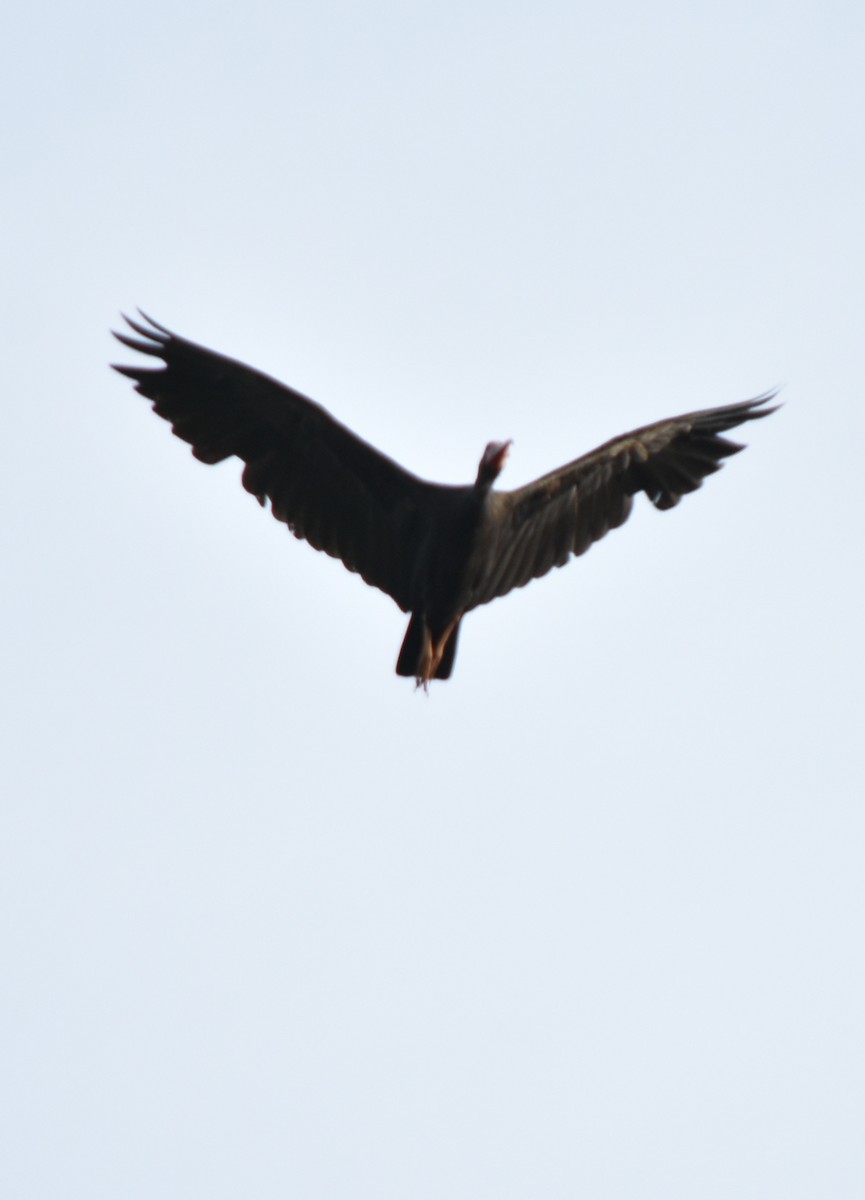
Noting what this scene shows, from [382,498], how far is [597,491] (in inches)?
55.6

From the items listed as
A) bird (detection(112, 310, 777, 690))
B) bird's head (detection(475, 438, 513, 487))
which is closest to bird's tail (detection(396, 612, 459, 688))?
bird (detection(112, 310, 777, 690))

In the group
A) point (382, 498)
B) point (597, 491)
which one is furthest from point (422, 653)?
point (597, 491)

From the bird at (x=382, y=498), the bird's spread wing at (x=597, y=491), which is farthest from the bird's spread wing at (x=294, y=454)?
the bird's spread wing at (x=597, y=491)

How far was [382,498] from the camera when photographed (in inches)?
502

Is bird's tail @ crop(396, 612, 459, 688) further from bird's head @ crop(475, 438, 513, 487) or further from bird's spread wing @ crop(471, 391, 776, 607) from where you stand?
bird's head @ crop(475, 438, 513, 487)

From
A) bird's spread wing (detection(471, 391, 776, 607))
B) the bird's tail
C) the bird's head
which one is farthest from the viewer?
bird's spread wing (detection(471, 391, 776, 607))

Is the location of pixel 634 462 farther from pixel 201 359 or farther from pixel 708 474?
pixel 201 359

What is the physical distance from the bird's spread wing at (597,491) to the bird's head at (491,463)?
296mm

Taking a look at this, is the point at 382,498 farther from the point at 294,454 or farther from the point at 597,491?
the point at 597,491

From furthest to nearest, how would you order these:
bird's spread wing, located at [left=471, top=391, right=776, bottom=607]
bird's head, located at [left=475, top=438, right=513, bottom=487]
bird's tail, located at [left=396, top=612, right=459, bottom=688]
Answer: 1. bird's spread wing, located at [left=471, top=391, right=776, bottom=607]
2. bird's tail, located at [left=396, top=612, right=459, bottom=688]
3. bird's head, located at [left=475, top=438, right=513, bottom=487]

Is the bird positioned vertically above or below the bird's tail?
above

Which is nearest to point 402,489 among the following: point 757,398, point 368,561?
point 368,561

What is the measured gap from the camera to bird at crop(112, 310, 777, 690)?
12484 mm

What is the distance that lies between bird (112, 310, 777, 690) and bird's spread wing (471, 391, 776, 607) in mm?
12
